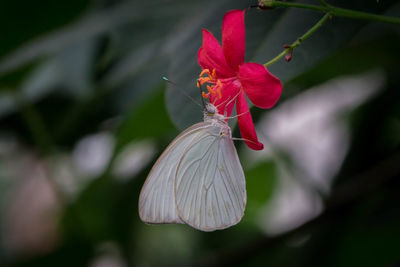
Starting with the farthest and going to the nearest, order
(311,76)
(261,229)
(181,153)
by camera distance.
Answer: (261,229), (311,76), (181,153)

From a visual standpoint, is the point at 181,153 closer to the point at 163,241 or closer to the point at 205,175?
the point at 205,175

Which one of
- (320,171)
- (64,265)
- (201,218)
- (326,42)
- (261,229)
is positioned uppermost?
(326,42)

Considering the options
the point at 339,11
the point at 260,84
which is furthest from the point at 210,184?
the point at 339,11

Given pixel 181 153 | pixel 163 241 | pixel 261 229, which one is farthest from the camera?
pixel 163 241

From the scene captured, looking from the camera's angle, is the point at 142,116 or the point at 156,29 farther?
the point at 156,29

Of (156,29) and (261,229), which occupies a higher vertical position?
(156,29)

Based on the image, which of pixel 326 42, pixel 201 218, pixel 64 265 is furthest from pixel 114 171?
pixel 326 42

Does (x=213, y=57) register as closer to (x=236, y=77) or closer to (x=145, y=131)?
(x=236, y=77)

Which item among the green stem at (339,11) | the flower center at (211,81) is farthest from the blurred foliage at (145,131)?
the green stem at (339,11)
